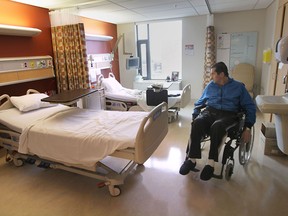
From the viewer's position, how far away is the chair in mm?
4719

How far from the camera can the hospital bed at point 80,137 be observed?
6.10 ft

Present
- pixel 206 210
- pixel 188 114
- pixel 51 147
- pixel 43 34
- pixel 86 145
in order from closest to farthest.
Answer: pixel 206 210, pixel 86 145, pixel 51 147, pixel 43 34, pixel 188 114

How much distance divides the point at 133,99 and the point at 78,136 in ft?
7.08

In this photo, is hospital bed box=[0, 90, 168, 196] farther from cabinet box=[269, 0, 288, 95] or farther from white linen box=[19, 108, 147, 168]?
cabinet box=[269, 0, 288, 95]

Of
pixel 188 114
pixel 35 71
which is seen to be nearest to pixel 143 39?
pixel 188 114

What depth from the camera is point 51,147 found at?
2084 millimetres

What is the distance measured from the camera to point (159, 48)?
6055mm

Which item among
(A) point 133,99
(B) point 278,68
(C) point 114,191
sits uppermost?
(B) point 278,68

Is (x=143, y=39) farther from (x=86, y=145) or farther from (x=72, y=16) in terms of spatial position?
(x=86, y=145)

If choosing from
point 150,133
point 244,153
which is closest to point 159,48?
point 244,153

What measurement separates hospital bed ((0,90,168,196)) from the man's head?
24.7 inches

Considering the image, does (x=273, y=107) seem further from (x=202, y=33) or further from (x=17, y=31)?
(x=202, y=33)

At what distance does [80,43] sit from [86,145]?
211cm

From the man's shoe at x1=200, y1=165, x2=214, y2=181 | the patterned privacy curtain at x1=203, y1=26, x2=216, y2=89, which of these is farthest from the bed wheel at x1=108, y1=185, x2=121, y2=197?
the patterned privacy curtain at x1=203, y1=26, x2=216, y2=89
